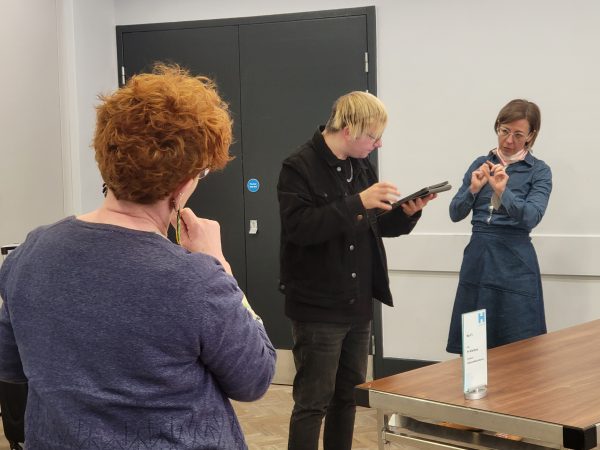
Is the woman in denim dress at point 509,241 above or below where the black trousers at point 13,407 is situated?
above

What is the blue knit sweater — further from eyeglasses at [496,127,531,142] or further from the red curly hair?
eyeglasses at [496,127,531,142]

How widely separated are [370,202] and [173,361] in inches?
62.5

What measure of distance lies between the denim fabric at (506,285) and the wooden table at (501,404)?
49.0 inches

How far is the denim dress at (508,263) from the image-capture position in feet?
11.7

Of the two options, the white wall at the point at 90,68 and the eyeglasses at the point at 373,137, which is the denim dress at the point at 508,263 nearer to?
the eyeglasses at the point at 373,137

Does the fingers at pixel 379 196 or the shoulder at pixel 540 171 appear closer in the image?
the fingers at pixel 379 196

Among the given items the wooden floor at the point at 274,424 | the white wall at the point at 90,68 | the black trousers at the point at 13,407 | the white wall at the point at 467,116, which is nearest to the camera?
the black trousers at the point at 13,407

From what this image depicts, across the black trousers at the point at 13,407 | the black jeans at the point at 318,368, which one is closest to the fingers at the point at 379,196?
the black jeans at the point at 318,368

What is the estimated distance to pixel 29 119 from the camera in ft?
14.9

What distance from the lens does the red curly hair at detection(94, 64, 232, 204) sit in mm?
1261

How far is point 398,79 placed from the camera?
4.70m

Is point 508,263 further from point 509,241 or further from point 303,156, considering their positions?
point 303,156

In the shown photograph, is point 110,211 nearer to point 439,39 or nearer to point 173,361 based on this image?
point 173,361

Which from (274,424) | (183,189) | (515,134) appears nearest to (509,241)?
(515,134)
